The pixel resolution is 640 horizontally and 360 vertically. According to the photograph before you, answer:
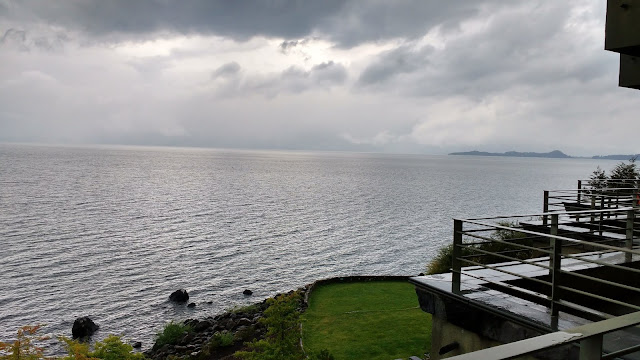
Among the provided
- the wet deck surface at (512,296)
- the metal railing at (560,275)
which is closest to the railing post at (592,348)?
the metal railing at (560,275)

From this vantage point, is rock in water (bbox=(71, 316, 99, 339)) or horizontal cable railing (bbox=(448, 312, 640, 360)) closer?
horizontal cable railing (bbox=(448, 312, 640, 360))

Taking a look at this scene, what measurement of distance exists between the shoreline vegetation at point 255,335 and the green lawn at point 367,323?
0.15ft

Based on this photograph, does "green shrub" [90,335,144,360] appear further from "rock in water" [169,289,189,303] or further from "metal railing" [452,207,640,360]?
"rock in water" [169,289,189,303]

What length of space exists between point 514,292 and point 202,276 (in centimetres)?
2841

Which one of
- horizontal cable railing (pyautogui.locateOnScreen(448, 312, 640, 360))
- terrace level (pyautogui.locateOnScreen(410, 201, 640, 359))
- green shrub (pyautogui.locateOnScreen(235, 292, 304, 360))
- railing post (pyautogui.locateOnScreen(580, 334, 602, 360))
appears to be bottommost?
green shrub (pyautogui.locateOnScreen(235, 292, 304, 360))

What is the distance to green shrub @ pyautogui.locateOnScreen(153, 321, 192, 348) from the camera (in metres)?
22.6

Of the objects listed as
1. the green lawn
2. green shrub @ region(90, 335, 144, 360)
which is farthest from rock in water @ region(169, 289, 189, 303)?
green shrub @ region(90, 335, 144, 360)

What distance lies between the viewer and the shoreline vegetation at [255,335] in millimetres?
12532

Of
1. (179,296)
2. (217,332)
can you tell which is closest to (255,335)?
(217,332)

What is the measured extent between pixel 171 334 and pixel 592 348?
2329 centimetres

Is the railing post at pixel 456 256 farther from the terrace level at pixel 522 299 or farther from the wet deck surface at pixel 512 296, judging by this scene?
the wet deck surface at pixel 512 296

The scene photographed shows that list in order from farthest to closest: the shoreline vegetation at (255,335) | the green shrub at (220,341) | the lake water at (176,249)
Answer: the lake water at (176,249), the green shrub at (220,341), the shoreline vegetation at (255,335)

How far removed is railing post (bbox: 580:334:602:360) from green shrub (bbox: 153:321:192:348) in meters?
22.9

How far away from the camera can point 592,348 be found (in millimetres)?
2471
